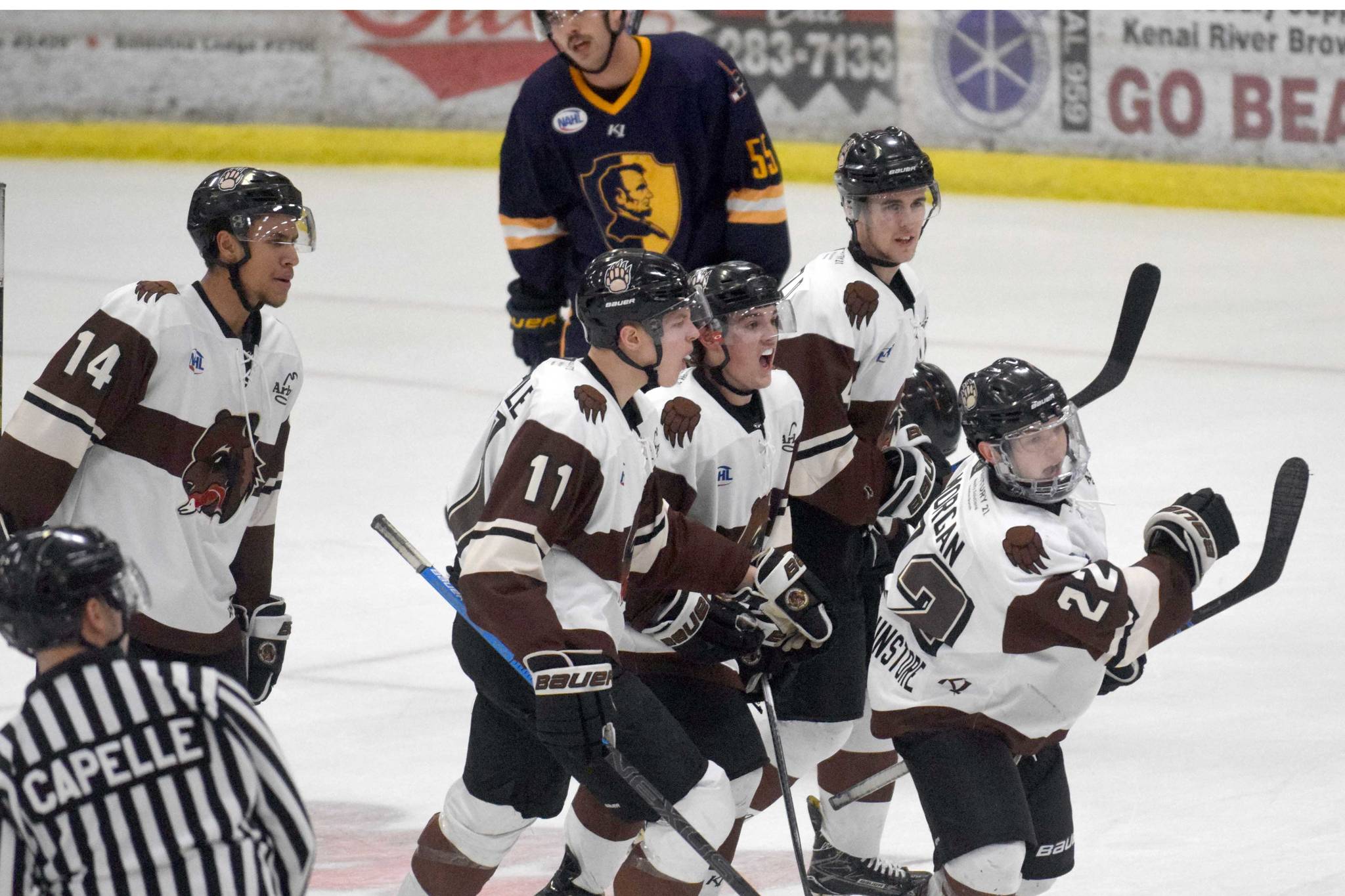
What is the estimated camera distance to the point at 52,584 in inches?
79.9

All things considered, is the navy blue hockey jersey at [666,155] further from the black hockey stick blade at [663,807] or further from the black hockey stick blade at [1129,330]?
the black hockey stick blade at [663,807]

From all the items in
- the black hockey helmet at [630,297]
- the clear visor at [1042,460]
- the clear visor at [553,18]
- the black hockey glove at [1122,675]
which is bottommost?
the black hockey glove at [1122,675]

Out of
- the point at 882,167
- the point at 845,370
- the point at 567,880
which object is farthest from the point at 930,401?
the point at 567,880

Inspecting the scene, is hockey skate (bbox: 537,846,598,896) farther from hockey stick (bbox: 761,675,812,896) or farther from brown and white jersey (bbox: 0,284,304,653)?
brown and white jersey (bbox: 0,284,304,653)

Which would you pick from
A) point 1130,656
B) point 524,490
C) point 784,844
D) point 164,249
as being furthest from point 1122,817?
point 164,249

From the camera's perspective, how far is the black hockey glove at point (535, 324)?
452 centimetres

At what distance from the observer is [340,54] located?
1273 cm

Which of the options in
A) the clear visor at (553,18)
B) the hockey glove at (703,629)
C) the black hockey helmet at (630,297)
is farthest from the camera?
A: the clear visor at (553,18)

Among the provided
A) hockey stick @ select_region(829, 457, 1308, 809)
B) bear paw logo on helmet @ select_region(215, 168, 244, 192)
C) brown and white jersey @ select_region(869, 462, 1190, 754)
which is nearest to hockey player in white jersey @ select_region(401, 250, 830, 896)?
brown and white jersey @ select_region(869, 462, 1190, 754)

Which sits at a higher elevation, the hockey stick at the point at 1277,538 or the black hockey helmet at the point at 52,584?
the black hockey helmet at the point at 52,584

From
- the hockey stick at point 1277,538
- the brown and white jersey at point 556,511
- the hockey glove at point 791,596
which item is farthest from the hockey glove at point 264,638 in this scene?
the hockey stick at point 1277,538

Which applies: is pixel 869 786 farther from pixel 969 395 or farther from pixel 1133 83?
pixel 1133 83

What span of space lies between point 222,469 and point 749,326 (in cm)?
85

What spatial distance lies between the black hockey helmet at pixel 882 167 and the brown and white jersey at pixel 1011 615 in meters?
0.64
